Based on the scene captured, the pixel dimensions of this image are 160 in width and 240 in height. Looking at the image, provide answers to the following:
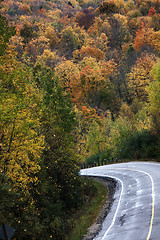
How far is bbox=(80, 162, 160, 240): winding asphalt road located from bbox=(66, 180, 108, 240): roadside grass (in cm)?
152

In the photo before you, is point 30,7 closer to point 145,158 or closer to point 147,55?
point 147,55

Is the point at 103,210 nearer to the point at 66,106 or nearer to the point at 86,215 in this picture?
Answer: the point at 86,215

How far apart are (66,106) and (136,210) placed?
18.2 metres

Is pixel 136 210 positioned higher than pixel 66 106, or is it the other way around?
pixel 66 106

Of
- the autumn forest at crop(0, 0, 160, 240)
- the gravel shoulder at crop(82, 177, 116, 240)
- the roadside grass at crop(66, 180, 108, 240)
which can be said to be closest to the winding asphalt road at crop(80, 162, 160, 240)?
the gravel shoulder at crop(82, 177, 116, 240)

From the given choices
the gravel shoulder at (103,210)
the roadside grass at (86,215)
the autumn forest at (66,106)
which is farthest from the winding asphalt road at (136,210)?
the autumn forest at (66,106)

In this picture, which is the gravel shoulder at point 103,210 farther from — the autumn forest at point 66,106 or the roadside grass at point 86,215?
the autumn forest at point 66,106

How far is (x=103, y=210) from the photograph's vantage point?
22.8 metres

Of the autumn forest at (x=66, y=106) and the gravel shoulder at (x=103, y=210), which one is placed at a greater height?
the autumn forest at (x=66, y=106)

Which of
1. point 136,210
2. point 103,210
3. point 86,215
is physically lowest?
point 86,215

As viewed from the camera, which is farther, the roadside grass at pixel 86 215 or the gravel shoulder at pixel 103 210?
the roadside grass at pixel 86 215

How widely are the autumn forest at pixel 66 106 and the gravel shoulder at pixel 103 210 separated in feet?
6.48

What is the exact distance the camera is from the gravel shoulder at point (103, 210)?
1812cm

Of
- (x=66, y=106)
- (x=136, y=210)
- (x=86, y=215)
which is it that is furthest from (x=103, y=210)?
(x=66, y=106)
